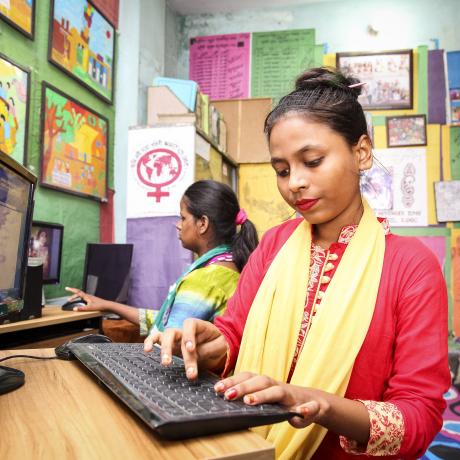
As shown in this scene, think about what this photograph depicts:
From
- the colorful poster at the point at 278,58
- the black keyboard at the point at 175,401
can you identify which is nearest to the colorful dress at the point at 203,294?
the black keyboard at the point at 175,401

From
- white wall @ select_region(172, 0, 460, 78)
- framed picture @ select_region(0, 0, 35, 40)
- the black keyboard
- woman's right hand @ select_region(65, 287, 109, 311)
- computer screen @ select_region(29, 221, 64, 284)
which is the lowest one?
woman's right hand @ select_region(65, 287, 109, 311)

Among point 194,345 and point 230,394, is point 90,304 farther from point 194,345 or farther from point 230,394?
point 230,394

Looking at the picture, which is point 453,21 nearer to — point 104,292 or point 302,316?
point 104,292

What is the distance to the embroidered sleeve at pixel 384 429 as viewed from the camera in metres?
0.61

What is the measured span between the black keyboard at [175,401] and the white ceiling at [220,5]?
3678 mm

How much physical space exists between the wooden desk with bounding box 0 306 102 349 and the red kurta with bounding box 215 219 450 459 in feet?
3.21

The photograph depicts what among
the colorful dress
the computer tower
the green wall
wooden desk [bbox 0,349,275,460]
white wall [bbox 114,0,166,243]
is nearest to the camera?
wooden desk [bbox 0,349,275,460]

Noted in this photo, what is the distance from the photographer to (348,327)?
2.43 feet

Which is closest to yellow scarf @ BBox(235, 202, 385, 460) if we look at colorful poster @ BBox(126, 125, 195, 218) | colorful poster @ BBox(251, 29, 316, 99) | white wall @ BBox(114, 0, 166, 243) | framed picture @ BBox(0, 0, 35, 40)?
colorful poster @ BBox(126, 125, 195, 218)

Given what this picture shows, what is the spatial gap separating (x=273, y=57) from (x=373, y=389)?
11.7ft

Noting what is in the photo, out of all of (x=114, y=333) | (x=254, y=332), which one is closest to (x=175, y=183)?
(x=114, y=333)

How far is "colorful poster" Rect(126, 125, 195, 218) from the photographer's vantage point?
254 cm

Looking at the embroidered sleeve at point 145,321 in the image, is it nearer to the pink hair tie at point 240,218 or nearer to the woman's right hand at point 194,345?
the pink hair tie at point 240,218

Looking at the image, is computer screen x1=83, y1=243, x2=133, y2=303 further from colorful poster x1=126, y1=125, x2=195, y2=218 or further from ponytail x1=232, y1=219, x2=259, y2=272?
ponytail x1=232, y1=219, x2=259, y2=272
